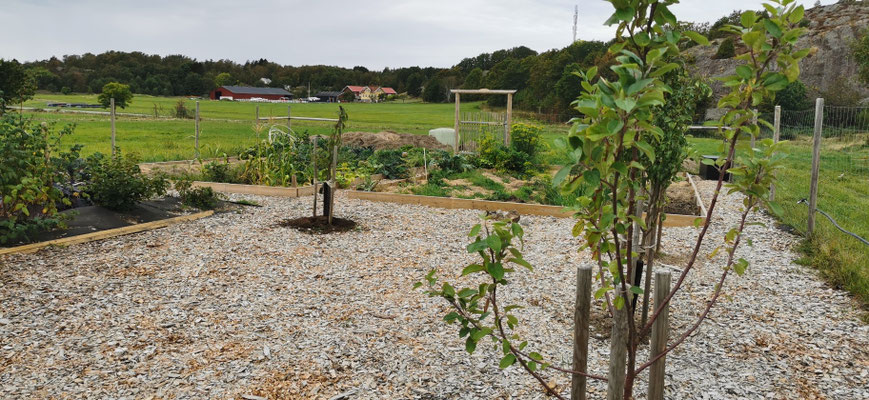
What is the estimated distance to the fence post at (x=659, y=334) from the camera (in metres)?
2.45

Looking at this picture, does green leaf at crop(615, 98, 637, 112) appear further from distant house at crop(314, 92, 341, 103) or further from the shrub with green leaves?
distant house at crop(314, 92, 341, 103)

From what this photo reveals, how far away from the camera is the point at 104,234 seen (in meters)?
6.54

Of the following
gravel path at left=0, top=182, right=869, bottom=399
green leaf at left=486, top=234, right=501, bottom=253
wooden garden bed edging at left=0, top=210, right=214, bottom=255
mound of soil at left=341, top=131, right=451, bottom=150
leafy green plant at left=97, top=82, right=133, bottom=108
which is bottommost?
gravel path at left=0, top=182, right=869, bottom=399

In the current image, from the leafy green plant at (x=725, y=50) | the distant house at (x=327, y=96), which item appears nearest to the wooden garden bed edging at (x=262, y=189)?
the leafy green plant at (x=725, y=50)

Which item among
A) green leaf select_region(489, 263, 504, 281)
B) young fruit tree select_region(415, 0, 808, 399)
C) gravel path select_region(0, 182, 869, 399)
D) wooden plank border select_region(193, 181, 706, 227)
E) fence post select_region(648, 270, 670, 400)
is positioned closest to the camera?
young fruit tree select_region(415, 0, 808, 399)

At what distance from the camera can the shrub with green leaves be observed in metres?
7.12

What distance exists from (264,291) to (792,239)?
635cm

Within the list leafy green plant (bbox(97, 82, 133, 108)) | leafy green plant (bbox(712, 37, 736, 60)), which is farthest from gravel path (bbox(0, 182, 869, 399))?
leafy green plant (bbox(97, 82, 133, 108))

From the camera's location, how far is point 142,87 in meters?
58.9

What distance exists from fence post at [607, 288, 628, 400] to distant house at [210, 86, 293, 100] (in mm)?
72796

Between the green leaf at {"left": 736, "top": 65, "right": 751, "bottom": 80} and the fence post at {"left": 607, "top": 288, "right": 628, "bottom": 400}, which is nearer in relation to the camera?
the green leaf at {"left": 736, "top": 65, "right": 751, "bottom": 80}

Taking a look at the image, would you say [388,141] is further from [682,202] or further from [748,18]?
[748,18]

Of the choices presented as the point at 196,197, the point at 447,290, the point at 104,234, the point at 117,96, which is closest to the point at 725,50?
the point at 196,197

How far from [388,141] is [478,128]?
2523 millimetres
